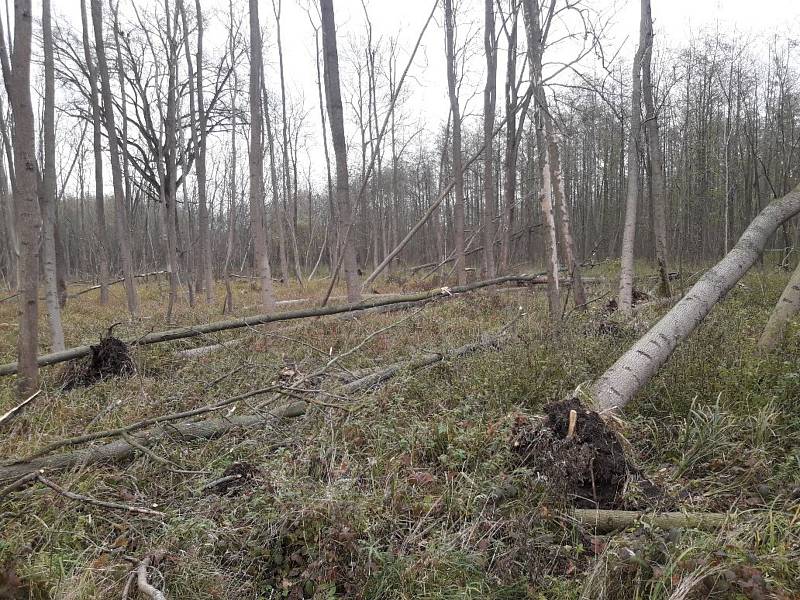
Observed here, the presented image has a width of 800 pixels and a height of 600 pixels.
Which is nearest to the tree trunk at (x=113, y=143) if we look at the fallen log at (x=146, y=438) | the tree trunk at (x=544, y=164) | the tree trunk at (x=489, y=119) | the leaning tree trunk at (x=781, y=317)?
the fallen log at (x=146, y=438)

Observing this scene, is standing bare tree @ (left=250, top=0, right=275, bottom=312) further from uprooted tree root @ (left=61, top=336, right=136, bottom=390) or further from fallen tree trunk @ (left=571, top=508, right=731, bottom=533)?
fallen tree trunk @ (left=571, top=508, right=731, bottom=533)

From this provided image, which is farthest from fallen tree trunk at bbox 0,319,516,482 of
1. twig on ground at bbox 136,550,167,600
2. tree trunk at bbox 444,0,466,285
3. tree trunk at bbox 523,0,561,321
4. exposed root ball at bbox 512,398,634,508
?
tree trunk at bbox 444,0,466,285

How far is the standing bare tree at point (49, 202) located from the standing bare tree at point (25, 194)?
1.96 meters

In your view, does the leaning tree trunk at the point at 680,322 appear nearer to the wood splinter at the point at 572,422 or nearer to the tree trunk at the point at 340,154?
the wood splinter at the point at 572,422

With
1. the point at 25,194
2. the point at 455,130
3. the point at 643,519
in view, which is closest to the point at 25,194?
the point at 25,194

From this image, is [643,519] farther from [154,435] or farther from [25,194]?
[25,194]

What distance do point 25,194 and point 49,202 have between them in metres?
4.27

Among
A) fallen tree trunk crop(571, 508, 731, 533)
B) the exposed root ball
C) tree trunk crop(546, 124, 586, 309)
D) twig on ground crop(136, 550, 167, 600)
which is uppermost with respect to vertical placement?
tree trunk crop(546, 124, 586, 309)

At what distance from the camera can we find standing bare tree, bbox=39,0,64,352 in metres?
6.39

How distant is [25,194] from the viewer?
4.44 m

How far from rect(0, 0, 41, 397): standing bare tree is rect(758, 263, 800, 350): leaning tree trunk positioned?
22.1 feet

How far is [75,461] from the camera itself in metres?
3.24

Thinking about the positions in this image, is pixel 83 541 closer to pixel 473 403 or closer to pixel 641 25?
pixel 473 403

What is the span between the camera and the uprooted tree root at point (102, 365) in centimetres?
532
